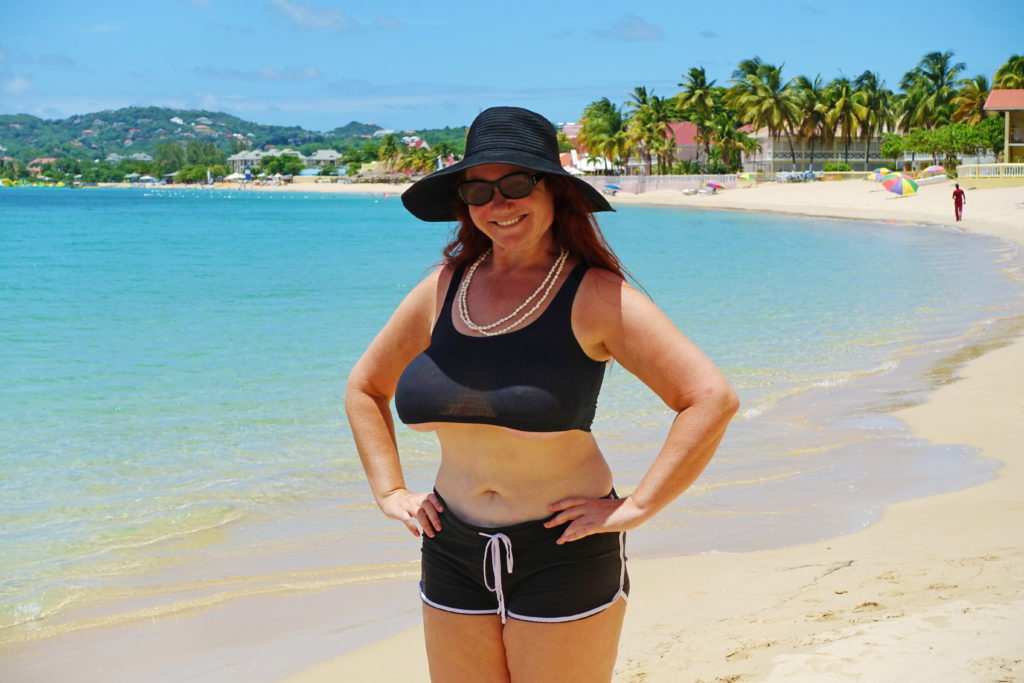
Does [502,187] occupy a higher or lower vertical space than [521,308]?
higher

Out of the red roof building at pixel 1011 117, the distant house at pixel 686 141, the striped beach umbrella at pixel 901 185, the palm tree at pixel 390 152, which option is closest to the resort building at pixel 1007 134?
the red roof building at pixel 1011 117

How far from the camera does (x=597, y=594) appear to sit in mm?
2178

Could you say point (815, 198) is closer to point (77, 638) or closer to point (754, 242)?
point (754, 242)

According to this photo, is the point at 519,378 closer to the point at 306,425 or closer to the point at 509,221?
the point at 509,221

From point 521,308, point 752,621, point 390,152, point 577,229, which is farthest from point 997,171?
point 390,152

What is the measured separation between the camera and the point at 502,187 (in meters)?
2.25

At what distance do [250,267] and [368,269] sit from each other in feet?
12.8

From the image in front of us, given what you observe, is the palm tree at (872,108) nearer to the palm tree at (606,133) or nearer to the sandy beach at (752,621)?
the palm tree at (606,133)

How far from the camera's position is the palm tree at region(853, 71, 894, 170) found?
3000 inches

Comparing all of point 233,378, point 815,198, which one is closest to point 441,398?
point 233,378

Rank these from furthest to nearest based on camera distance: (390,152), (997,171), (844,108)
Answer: (390,152), (844,108), (997,171)

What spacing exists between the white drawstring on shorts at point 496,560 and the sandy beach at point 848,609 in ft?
5.40

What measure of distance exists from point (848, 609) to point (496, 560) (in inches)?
101

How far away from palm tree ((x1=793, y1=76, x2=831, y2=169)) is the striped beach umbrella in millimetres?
26717
